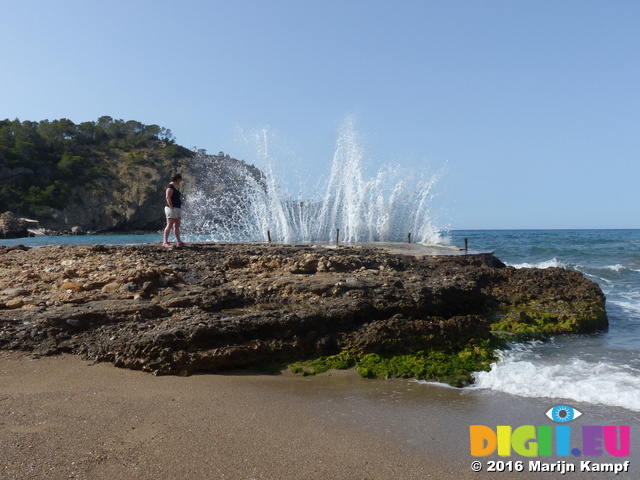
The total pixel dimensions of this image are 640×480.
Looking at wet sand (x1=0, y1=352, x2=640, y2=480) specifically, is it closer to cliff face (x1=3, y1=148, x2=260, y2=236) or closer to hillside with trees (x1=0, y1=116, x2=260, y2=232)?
hillside with trees (x1=0, y1=116, x2=260, y2=232)

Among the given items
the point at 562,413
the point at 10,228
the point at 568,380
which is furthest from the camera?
the point at 10,228

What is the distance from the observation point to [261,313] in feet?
16.3

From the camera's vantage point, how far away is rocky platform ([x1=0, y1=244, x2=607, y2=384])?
4418 mm

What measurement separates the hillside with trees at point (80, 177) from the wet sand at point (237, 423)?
4253 cm

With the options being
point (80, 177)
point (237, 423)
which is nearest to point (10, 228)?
point (80, 177)

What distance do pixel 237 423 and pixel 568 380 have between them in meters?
3.16

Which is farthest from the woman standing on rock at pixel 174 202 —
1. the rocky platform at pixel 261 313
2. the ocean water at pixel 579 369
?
the ocean water at pixel 579 369

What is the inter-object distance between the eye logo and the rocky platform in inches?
35.4

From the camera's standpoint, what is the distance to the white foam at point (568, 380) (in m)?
3.93

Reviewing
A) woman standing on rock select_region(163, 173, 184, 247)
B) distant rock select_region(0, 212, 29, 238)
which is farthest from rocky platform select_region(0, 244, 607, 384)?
distant rock select_region(0, 212, 29, 238)

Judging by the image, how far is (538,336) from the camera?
20.2ft

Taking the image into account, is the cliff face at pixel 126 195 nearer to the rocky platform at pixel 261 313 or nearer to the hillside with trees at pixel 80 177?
the hillside with trees at pixel 80 177

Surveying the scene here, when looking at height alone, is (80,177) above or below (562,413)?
above

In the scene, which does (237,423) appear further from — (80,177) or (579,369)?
(80,177)
